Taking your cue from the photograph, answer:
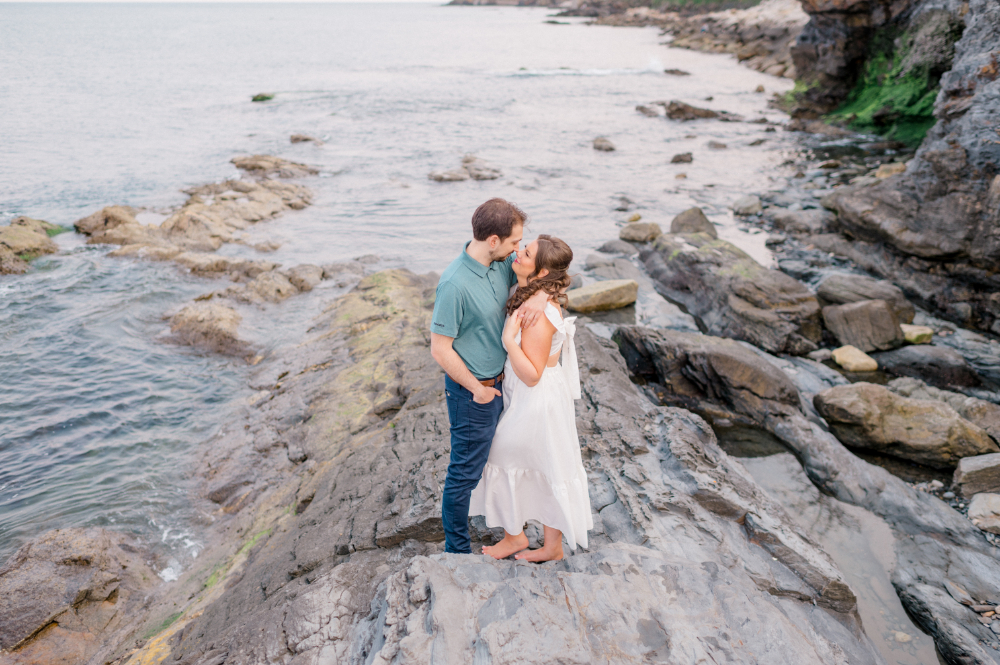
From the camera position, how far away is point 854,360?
9.18 m

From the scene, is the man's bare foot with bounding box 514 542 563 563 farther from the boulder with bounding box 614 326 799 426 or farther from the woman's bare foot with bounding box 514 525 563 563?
the boulder with bounding box 614 326 799 426

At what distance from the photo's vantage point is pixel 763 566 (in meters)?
4.22

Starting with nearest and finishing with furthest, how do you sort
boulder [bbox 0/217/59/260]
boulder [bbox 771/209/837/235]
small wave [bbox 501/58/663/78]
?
1. boulder [bbox 0/217/59/260]
2. boulder [bbox 771/209/837/235]
3. small wave [bbox 501/58/663/78]

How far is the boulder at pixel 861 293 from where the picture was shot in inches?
411

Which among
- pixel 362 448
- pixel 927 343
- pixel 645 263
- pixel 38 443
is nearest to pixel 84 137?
pixel 38 443

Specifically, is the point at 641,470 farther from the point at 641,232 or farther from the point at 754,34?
the point at 754,34

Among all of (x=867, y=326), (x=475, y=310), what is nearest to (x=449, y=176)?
(x=867, y=326)

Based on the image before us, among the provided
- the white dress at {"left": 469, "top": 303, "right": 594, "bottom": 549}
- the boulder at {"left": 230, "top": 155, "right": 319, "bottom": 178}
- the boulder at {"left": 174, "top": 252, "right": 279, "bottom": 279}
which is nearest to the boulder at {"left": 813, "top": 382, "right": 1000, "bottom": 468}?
the white dress at {"left": 469, "top": 303, "right": 594, "bottom": 549}

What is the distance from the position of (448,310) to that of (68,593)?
179 inches

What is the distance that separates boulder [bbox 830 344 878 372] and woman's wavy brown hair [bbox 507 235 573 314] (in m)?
7.73

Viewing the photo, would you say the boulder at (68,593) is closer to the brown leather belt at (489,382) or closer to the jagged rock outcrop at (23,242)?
the brown leather belt at (489,382)

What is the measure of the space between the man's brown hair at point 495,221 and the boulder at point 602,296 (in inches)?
295

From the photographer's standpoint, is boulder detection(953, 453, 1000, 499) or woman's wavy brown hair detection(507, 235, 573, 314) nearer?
woman's wavy brown hair detection(507, 235, 573, 314)

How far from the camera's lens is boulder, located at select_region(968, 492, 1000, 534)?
5820 millimetres
